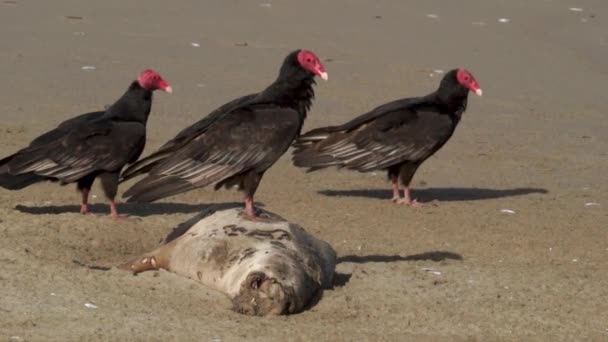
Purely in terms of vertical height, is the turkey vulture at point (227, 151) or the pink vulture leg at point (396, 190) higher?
the turkey vulture at point (227, 151)

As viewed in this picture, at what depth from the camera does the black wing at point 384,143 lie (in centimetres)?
1011

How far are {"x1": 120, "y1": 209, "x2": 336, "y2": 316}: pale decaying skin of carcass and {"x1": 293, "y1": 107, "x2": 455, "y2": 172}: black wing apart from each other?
101 inches

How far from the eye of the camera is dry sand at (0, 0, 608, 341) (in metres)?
6.63

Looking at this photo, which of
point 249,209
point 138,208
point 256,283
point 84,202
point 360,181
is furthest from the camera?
point 360,181

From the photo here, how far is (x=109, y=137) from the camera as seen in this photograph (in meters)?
8.97

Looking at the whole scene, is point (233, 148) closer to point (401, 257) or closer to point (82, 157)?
point (401, 257)

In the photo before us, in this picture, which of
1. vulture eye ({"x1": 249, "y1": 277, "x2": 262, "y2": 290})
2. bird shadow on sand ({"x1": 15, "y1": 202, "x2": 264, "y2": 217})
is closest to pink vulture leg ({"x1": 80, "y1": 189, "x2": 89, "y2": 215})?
bird shadow on sand ({"x1": 15, "y1": 202, "x2": 264, "y2": 217})

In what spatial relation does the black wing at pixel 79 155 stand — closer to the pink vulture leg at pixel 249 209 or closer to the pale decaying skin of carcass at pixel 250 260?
the pink vulture leg at pixel 249 209

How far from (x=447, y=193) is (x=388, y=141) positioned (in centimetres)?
64

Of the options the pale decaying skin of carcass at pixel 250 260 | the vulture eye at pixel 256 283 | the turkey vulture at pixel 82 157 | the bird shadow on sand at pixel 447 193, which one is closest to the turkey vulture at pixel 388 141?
the bird shadow on sand at pixel 447 193

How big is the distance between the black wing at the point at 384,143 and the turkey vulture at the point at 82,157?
1563mm

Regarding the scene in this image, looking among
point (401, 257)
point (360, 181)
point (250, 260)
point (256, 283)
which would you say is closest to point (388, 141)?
point (360, 181)

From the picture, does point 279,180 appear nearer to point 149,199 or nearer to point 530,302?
point 149,199

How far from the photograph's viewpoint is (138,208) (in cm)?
948
